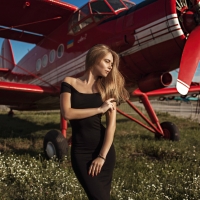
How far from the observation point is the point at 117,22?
4121 mm

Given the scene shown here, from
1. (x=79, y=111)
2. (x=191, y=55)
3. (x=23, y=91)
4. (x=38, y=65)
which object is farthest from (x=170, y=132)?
(x=79, y=111)

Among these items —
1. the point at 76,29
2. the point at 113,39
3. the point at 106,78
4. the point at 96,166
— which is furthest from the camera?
the point at 76,29

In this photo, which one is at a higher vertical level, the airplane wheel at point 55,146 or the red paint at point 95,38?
the red paint at point 95,38

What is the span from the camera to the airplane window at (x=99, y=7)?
465cm

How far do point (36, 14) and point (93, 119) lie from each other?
5.15m

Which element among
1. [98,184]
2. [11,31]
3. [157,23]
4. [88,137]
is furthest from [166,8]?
[11,31]

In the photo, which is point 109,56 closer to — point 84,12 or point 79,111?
point 79,111

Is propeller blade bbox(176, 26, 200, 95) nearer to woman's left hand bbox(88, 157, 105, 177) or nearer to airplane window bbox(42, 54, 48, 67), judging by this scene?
woman's left hand bbox(88, 157, 105, 177)

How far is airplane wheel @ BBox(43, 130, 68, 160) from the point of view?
3.91m

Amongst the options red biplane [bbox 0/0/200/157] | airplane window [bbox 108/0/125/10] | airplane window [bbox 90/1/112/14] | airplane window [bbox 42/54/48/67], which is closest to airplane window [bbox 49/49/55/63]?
red biplane [bbox 0/0/200/157]

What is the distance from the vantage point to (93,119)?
1.55m

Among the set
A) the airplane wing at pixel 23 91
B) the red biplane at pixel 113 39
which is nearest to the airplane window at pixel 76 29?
the red biplane at pixel 113 39

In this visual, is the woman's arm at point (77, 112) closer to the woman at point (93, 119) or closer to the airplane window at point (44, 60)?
the woman at point (93, 119)

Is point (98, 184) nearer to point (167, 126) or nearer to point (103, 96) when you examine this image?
point (103, 96)
